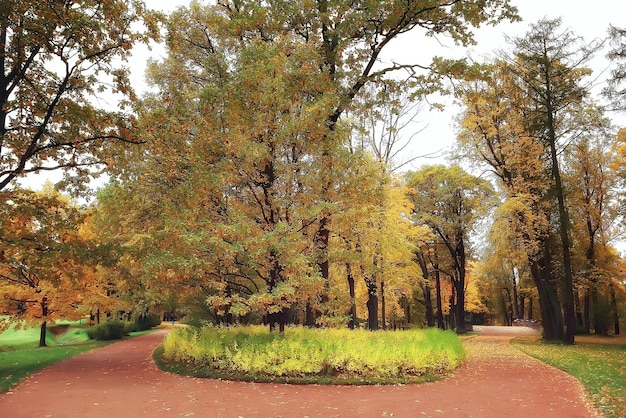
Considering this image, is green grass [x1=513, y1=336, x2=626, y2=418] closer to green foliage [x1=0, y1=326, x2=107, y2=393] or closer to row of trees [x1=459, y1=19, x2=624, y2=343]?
row of trees [x1=459, y1=19, x2=624, y2=343]

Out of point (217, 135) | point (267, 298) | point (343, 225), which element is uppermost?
point (217, 135)

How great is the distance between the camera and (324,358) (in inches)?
394

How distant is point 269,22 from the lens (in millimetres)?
14117

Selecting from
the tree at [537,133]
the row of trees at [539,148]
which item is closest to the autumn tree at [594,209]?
the row of trees at [539,148]

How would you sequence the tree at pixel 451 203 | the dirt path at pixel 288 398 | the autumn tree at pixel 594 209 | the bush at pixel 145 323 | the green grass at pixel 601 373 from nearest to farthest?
the dirt path at pixel 288 398
the green grass at pixel 601 373
the autumn tree at pixel 594 209
the tree at pixel 451 203
the bush at pixel 145 323

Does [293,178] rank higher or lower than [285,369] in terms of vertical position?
higher

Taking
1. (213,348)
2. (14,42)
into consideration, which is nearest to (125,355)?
(213,348)

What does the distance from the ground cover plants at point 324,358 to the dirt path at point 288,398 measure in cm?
53

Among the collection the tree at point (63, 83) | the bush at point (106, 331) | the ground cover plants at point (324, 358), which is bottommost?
the bush at point (106, 331)

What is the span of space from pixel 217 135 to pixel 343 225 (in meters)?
4.68

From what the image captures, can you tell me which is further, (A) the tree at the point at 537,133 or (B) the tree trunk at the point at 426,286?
(B) the tree trunk at the point at 426,286

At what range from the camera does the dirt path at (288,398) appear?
23.6ft

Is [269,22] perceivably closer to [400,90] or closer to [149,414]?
[400,90]

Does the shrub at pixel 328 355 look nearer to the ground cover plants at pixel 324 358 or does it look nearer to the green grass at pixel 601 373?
the ground cover plants at pixel 324 358
